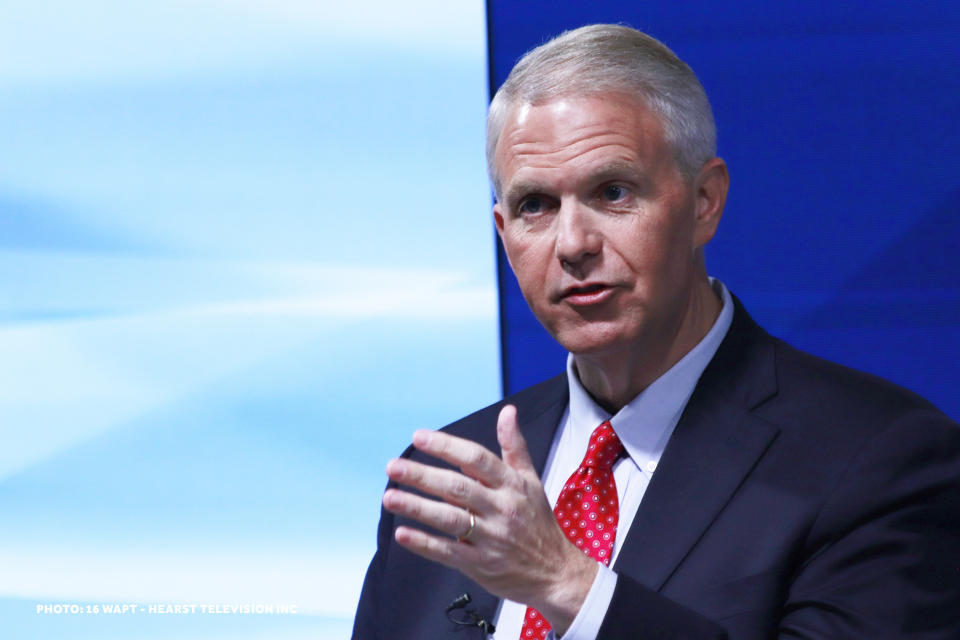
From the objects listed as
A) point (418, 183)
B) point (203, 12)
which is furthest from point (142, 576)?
point (203, 12)

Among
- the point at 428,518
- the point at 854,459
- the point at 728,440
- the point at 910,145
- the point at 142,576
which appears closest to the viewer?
the point at 428,518

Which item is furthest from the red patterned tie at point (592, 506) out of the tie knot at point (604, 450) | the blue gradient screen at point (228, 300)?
the blue gradient screen at point (228, 300)

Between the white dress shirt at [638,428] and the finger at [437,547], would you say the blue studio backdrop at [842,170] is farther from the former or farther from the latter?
the finger at [437,547]

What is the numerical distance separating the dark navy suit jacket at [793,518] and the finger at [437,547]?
0.71 feet

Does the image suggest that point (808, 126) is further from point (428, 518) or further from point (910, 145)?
point (428, 518)

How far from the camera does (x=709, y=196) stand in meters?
1.79

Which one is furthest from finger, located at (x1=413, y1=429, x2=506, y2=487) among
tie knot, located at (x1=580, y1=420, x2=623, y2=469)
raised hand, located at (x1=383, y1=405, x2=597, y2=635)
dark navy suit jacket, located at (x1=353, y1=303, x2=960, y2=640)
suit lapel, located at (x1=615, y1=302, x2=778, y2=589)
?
tie knot, located at (x1=580, y1=420, x2=623, y2=469)

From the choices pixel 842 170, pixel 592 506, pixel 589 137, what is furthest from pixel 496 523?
pixel 842 170

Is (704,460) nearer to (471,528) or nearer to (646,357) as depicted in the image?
(646,357)

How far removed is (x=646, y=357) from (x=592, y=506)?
262mm

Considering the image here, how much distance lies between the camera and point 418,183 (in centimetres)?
276

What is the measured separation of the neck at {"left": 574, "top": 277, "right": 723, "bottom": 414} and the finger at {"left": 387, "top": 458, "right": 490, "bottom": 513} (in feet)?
1.80

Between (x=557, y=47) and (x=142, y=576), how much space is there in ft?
5.93

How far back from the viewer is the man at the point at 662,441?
4.64 ft
